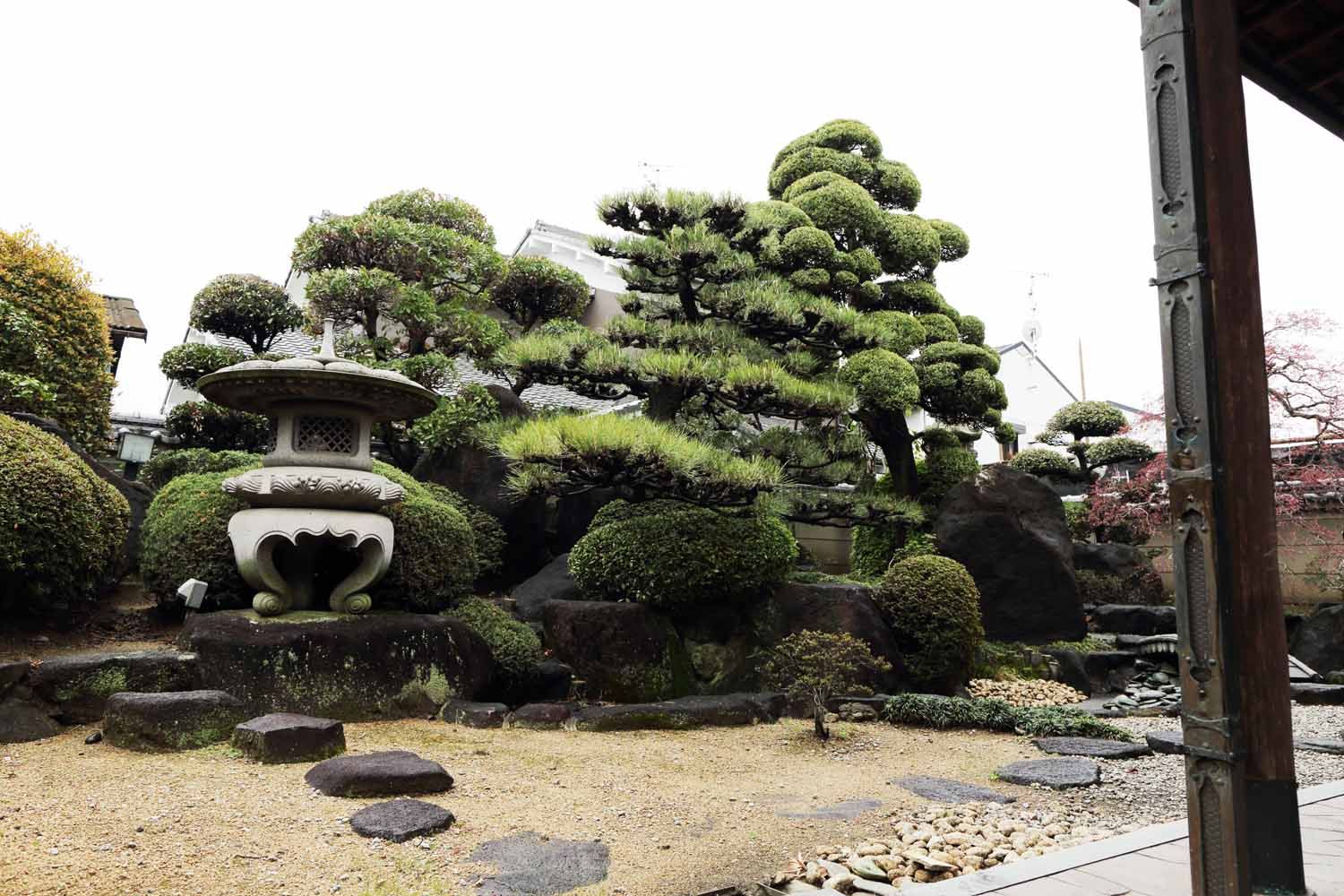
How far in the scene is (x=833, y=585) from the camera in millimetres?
8625

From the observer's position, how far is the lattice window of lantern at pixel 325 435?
6734mm

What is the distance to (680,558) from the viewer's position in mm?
7664

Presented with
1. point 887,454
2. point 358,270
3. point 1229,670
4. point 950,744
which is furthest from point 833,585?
point 358,270

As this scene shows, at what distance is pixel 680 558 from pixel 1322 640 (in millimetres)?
9456

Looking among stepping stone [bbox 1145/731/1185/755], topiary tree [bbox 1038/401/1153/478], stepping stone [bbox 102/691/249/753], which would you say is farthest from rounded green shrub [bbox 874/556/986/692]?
topiary tree [bbox 1038/401/1153/478]

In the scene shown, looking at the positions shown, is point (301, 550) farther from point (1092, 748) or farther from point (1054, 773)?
point (1092, 748)

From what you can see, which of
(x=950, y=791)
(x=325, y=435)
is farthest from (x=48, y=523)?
(x=950, y=791)

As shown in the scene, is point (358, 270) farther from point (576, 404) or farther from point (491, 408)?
point (576, 404)

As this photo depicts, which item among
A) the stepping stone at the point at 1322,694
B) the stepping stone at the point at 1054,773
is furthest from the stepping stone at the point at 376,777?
the stepping stone at the point at 1322,694

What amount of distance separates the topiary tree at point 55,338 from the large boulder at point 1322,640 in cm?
1526

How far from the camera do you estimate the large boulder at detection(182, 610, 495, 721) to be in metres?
5.77

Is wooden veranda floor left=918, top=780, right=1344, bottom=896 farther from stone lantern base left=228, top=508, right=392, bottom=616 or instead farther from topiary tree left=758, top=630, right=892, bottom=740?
stone lantern base left=228, top=508, right=392, bottom=616

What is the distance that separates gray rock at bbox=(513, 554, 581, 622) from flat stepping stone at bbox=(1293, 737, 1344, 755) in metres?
6.29

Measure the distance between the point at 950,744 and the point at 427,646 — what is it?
421 centimetres
